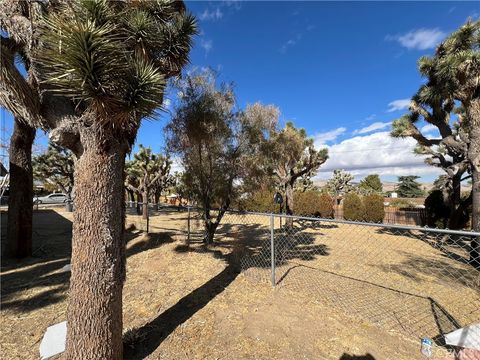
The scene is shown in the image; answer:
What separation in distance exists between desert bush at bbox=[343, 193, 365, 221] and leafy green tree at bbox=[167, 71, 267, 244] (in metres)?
13.0

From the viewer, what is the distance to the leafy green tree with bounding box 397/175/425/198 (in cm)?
4772

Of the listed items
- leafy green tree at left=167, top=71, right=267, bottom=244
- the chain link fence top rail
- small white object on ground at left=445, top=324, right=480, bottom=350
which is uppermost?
leafy green tree at left=167, top=71, right=267, bottom=244

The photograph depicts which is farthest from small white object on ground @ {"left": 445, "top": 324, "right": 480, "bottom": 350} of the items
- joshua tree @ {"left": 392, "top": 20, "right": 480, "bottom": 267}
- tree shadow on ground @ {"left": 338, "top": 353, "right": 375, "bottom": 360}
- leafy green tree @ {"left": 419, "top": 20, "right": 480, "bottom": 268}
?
leafy green tree @ {"left": 419, "top": 20, "right": 480, "bottom": 268}

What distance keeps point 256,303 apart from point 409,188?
Result: 54905 millimetres

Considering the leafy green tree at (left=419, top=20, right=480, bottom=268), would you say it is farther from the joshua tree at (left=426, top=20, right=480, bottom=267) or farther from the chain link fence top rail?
the chain link fence top rail

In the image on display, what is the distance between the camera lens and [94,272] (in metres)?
2.58

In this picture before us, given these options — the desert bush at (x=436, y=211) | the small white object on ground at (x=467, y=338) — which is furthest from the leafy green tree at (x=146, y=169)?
the small white object on ground at (x=467, y=338)

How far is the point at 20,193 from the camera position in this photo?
22.9ft

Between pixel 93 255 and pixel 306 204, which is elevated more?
pixel 306 204

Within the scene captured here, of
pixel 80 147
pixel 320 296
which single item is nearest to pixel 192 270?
pixel 320 296

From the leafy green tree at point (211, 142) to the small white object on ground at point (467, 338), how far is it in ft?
20.0

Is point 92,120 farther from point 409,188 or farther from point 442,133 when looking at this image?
point 409,188

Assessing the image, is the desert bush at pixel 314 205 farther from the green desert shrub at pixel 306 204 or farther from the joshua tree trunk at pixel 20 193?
the joshua tree trunk at pixel 20 193

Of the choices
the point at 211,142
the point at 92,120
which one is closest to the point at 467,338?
the point at 92,120
